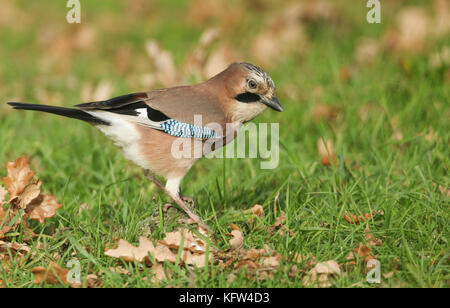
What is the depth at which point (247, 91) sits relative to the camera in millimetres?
4133

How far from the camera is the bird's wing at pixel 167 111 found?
4055 millimetres

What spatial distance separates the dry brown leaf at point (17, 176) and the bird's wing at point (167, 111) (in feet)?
1.76

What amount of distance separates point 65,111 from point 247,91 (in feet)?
4.04

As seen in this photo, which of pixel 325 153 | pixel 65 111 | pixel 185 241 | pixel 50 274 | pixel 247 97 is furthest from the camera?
pixel 325 153

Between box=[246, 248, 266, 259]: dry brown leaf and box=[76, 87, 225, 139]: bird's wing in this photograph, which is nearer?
box=[246, 248, 266, 259]: dry brown leaf

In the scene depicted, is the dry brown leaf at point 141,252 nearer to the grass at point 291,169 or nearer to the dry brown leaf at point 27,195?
the grass at point 291,169

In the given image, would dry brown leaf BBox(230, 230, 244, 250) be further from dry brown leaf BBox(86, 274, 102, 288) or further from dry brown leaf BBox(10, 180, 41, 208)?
dry brown leaf BBox(10, 180, 41, 208)

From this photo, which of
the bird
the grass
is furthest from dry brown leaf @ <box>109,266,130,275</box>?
the bird

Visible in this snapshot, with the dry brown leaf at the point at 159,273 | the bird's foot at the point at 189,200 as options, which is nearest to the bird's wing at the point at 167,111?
the bird's foot at the point at 189,200

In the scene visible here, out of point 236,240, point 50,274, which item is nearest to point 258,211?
point 236,240

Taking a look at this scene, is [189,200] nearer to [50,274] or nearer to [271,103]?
[271,103]

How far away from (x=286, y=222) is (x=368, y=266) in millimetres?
603

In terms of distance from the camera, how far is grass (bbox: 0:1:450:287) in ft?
11.7
